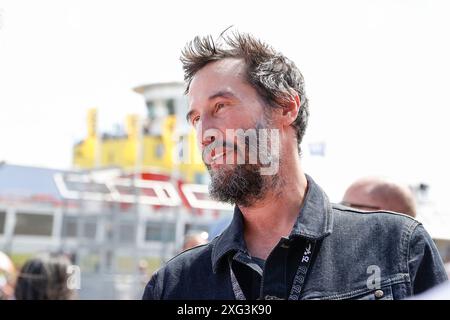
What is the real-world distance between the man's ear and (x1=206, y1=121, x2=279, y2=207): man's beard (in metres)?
0.12

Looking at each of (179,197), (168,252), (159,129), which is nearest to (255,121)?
(168,252)

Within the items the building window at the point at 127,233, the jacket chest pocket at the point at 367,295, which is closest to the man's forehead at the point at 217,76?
the jacket chest pocket at the point at 367,295

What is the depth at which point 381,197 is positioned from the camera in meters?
2.40

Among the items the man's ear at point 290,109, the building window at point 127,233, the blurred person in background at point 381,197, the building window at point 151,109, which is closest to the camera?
the man's ear at point 290,109

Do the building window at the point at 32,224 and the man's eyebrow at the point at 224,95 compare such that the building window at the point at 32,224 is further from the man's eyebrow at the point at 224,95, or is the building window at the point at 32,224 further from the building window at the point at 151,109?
the man's eyebrow at the point at 224,95

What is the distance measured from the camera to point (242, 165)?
129 cm

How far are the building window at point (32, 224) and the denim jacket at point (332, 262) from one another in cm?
1109

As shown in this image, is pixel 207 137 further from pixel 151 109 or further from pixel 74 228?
pixel 151 109

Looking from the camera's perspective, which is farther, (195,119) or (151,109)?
(151,109)

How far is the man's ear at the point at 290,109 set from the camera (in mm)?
1373

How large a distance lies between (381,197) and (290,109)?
113cm

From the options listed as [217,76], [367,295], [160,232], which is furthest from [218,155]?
[160,232]
